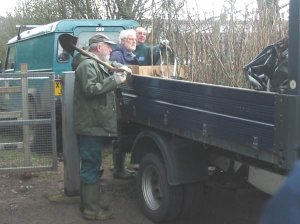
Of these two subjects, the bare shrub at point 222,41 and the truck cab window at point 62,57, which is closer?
the bare shrub at point 222,41

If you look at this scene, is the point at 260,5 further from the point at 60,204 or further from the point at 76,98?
the point at 60,204

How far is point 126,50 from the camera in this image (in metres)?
6.48

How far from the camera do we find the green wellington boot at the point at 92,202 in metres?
5.43

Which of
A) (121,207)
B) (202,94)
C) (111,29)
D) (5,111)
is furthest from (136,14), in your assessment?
(202,94)

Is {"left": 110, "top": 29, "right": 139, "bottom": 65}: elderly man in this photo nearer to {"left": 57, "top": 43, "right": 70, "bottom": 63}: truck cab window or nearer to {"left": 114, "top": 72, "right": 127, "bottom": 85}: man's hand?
{"left": 114, "top": 72, "right": 127, "bottom": 85}: man's hand

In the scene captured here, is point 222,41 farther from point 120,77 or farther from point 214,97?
point 214,97

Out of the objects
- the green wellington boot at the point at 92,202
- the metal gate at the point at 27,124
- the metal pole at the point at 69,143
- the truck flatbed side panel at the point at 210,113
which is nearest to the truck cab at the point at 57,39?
the metal gate at the point at 27,124

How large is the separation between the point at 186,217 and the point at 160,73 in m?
1.55

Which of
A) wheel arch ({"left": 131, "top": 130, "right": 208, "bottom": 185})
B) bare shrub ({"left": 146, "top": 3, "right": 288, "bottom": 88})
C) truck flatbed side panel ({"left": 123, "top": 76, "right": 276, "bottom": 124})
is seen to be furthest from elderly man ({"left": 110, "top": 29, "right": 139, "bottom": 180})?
wheel arch ({"left": 131, "top": 130, "right": 208, "bottom": 185})

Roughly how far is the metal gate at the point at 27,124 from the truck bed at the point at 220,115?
1644 mm

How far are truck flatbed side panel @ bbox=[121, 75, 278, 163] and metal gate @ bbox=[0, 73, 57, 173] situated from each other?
1605 mm

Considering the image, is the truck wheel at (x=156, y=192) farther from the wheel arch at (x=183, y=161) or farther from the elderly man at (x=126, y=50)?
the elderly man at (x=126, y=50)

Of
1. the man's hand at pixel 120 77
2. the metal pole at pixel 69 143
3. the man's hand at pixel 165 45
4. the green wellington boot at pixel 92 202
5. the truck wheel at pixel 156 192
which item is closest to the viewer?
the truck wheel at pixel 156 192

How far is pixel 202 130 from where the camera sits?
4184 mm
